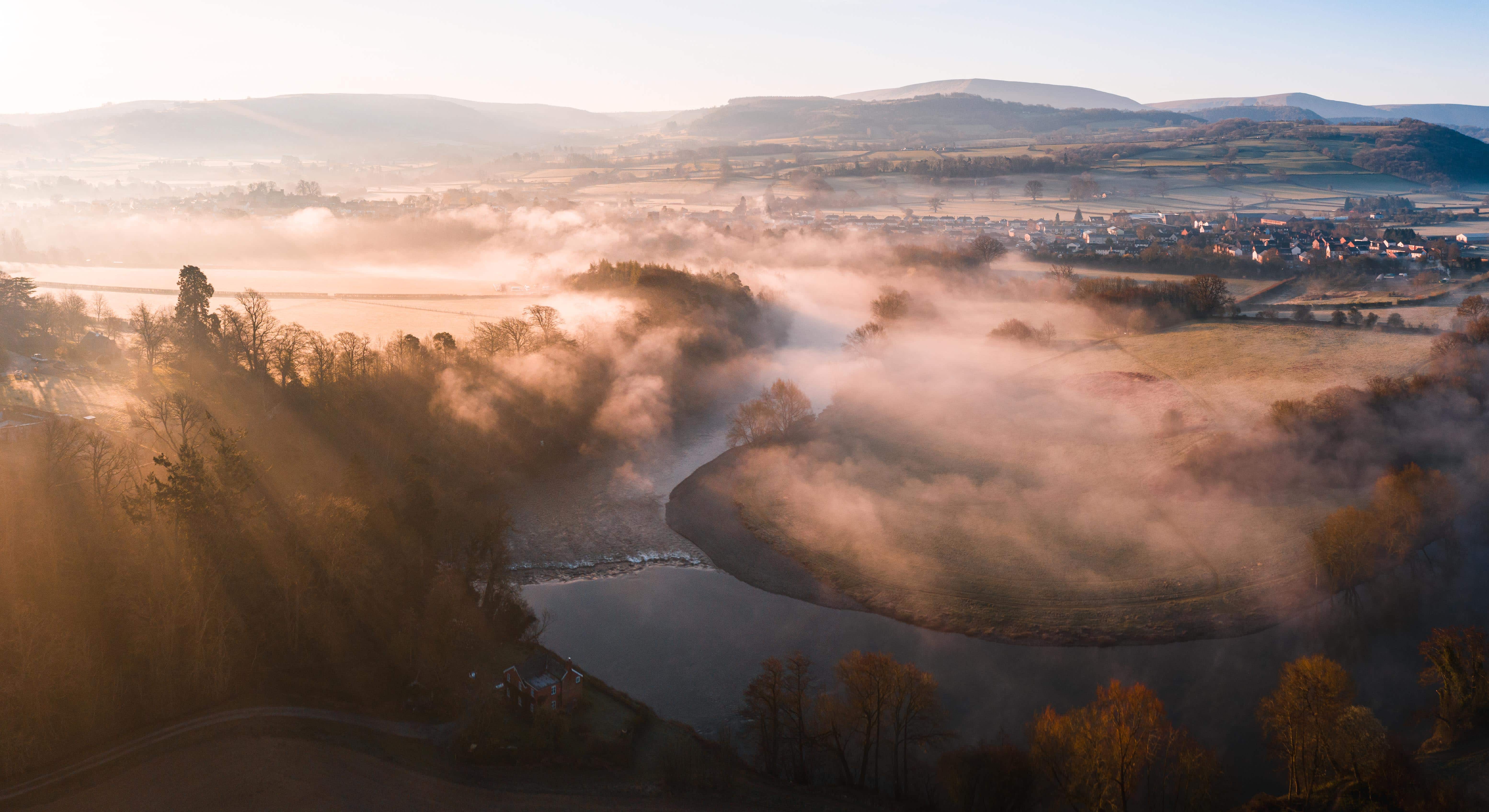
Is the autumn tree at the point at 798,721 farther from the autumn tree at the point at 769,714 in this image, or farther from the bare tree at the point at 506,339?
the bare tree at the point at 506,339

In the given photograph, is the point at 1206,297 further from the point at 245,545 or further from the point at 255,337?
the point at 245,545

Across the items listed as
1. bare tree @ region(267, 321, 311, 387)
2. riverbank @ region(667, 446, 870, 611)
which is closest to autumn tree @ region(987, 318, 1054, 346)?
riverbank @ region(667, 446, 870, 611)

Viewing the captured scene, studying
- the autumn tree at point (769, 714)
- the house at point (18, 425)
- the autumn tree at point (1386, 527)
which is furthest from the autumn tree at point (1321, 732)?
the house at point (18, 425)

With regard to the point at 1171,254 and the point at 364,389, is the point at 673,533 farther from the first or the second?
the point at 1171,254

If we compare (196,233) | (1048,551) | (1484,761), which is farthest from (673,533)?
(196,233)

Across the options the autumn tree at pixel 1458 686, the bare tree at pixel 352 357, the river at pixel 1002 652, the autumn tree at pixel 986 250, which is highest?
the autumn tree at pixel 986 250

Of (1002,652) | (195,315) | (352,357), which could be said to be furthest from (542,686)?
(195,315)

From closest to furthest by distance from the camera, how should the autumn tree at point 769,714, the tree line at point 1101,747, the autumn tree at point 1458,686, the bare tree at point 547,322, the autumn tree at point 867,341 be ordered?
the tree line at point 1101,747 → the autumn tree at point 769,714 → the autumn tree at point 1458,686 → the bare tree at point 547,322 → the autumn tree at point 867,341
